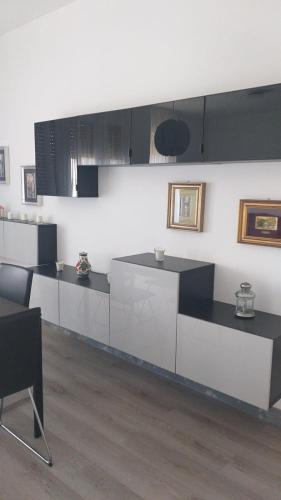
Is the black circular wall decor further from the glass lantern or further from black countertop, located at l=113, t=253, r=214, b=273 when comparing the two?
the glass lantern

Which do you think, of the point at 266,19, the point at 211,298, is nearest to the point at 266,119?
the point at 266,19

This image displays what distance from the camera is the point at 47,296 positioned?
12.5 feet

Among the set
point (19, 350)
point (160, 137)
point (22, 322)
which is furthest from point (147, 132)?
point (19, 350)

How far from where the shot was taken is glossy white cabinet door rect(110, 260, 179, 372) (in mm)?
2795

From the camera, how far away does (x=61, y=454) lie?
2.23m

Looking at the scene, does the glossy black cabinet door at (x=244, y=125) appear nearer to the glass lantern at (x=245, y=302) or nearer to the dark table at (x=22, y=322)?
the glass lantern at (x=245, y=302)

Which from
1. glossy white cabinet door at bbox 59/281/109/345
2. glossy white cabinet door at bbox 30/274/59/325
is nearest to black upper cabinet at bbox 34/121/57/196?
glossy white cabinet door at bbox 30/274/59/325

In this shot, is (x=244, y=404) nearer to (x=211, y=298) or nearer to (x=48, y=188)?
→ (x=211, y=298)

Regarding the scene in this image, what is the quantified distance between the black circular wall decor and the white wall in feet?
1.06

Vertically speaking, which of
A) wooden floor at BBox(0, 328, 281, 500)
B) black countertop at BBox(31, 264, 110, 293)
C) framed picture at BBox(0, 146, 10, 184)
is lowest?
wooden floor at BBox(0, 328, 281, 500)

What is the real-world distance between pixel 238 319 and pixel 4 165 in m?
3.54

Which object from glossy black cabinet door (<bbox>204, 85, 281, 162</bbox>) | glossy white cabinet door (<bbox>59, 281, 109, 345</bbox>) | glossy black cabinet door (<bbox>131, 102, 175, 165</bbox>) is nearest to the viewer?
glossy black cabinet door (<bbox>204, 85, 281, 162</bbox>)

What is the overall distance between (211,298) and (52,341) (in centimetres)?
166

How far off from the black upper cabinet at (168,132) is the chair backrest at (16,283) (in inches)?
45.5
